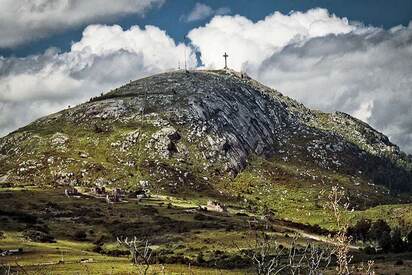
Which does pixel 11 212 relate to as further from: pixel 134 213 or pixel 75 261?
pixel 75 261

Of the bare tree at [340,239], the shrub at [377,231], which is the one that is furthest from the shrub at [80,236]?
the bare tree at [340,239]

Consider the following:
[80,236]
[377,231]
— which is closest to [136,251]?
[80,236]

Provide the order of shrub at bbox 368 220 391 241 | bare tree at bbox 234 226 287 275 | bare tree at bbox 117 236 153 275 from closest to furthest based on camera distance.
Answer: bare tree at bbox 117 236 153 275
bare tree at bbox 234 226 287 275
shrub at bbox 368 220 391 241

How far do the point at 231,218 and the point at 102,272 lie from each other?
116 meters

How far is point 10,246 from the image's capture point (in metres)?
119

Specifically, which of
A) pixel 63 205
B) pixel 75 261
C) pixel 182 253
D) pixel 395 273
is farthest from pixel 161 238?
pixel 395 273

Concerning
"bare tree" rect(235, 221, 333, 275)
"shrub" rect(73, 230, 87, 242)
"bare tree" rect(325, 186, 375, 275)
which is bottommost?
"shrub" rect(73, 230, 87, 242)

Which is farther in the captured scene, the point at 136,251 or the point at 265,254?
the point at 136,251

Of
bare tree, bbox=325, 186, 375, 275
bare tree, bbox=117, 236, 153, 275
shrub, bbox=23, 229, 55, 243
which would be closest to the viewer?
bare tree, bbox=325, 186, 375, 275

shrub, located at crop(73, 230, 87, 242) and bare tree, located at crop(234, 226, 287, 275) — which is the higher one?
bare tree, located at crop(234, 226, 287, 275)

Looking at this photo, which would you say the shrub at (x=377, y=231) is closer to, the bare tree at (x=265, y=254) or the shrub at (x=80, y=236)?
the shrub at (x=80, y=236)

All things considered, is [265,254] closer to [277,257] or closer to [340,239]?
[277,257]

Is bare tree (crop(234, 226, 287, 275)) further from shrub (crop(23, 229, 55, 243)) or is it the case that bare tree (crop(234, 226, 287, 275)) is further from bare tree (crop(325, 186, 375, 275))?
shrub (crop(23, 229, 55, 243))

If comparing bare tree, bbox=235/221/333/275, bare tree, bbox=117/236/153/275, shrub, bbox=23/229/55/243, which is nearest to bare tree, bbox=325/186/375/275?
bare tree, bbox=235/221/333/275
